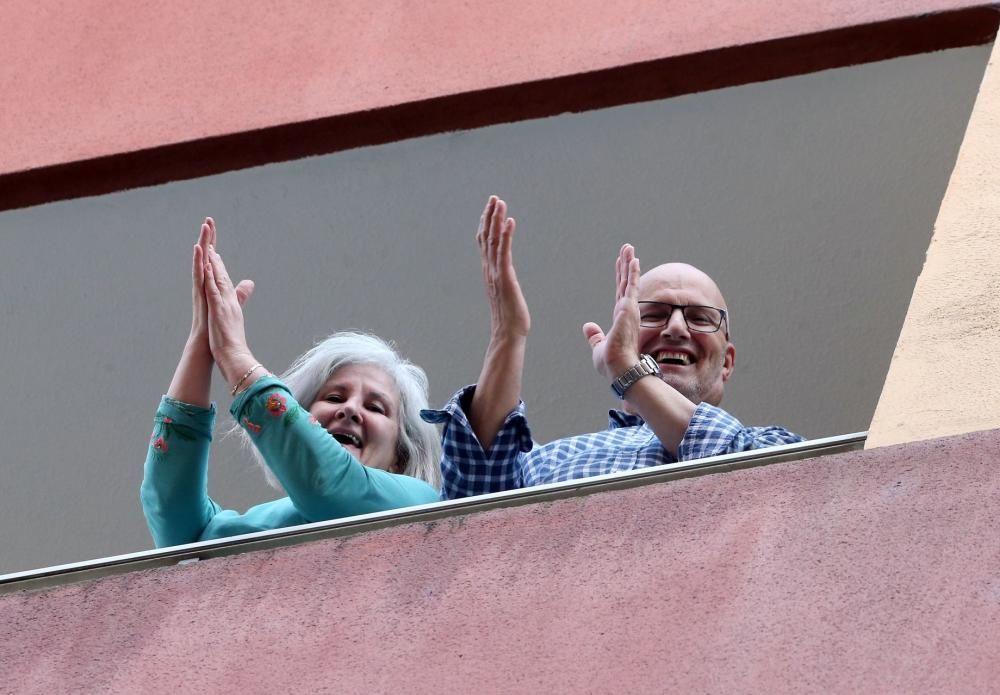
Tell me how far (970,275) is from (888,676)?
44.9 inches

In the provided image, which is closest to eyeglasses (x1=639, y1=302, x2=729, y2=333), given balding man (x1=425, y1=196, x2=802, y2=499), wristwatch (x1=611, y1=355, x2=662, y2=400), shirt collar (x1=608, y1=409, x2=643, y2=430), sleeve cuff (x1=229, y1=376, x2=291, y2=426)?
shirt collar (x1=608, y1=409, x2=643, y2=430)

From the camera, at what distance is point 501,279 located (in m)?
4.55

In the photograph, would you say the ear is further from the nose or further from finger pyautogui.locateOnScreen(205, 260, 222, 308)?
finger pyautogui.locateOnScreen(205, 260, 222, 308)

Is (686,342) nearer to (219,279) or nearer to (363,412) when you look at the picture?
(363,412)

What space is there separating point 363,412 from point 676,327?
776mm

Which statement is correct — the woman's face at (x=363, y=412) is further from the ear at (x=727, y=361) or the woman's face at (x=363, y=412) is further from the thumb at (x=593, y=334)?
the ear at (x=727, y=361)

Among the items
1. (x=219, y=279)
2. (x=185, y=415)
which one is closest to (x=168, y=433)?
(x=185, y=415)

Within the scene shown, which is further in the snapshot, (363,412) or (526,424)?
(363,412)

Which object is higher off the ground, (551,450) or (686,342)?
(686,342)

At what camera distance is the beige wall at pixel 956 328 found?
4105 millimetres

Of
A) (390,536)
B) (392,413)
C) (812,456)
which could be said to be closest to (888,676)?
(812,456)

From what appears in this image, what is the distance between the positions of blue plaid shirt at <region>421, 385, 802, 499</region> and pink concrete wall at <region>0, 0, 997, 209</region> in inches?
61.6

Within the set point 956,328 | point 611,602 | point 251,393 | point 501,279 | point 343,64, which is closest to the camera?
point 611,602

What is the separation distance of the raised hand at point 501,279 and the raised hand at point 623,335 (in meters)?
0.18
